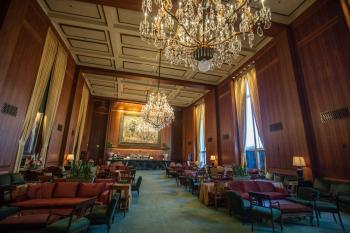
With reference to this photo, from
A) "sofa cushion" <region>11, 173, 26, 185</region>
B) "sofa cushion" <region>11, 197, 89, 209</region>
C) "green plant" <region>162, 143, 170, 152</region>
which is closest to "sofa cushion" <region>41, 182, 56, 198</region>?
"sofa cushion" <region>11, 197, 89, 209</region>

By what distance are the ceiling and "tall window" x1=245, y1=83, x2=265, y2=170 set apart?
2.56 meters

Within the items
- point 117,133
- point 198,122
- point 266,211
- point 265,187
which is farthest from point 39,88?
point 198,122

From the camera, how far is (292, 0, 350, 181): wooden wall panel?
464cm

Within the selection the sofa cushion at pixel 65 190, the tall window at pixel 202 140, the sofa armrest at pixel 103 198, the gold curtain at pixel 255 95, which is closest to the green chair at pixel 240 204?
the sofa armrest at pixel 103 198

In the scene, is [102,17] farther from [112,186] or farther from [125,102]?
[125,102]

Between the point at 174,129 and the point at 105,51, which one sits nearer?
the point at 105,51

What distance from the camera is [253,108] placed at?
318 inches

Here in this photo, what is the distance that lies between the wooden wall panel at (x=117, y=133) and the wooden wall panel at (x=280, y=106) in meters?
10.8

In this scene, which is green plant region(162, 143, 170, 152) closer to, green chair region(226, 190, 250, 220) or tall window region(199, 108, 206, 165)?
tall window region(199, 108, 206, 165)

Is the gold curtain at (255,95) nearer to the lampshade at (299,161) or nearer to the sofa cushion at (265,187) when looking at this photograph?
the lampshade at (299,161)

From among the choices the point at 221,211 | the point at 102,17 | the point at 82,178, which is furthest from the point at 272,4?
the point at 82,178

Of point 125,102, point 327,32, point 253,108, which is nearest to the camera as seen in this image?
point 327,32

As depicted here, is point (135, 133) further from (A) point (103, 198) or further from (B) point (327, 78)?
(B) point (327, 78)

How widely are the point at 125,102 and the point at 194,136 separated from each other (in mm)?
7258
